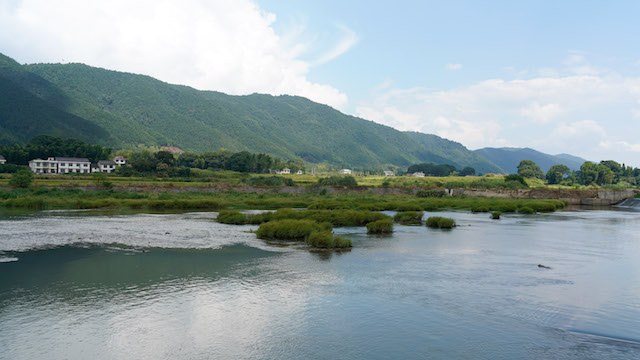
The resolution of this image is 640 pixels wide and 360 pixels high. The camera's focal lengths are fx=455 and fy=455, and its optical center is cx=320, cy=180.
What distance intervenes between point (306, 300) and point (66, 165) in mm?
132642

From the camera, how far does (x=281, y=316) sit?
1363 cm

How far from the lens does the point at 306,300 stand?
15.3 metres

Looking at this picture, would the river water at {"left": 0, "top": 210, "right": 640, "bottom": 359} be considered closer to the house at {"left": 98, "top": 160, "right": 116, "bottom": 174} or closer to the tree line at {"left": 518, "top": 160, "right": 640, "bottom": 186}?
the house at {"left": 98, "top": 160, "right": 116, "bottom": 174}

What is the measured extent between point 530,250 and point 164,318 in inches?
856

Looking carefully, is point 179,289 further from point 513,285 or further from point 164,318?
point 513,285

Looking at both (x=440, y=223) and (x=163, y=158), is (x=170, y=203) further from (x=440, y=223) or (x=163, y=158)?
(x=163, y=158)

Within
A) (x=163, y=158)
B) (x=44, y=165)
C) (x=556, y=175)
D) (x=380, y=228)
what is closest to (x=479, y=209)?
(x=380, y=228)

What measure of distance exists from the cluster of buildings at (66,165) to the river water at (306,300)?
10735 centimetres

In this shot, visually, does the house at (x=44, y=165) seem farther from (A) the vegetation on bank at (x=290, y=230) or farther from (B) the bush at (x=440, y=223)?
(B) the bush at (x=440, y=223)

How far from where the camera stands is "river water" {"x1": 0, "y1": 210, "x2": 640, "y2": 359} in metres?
11.5

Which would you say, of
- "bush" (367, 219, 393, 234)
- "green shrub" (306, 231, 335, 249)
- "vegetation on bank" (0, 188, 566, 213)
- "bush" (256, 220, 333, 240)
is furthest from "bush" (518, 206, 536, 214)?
"green shrub" (306, 231, 335, 249)

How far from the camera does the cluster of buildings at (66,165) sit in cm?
11981

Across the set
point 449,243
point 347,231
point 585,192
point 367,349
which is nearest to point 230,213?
point 347,231

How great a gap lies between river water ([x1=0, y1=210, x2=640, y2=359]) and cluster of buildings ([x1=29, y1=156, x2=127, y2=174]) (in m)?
107
